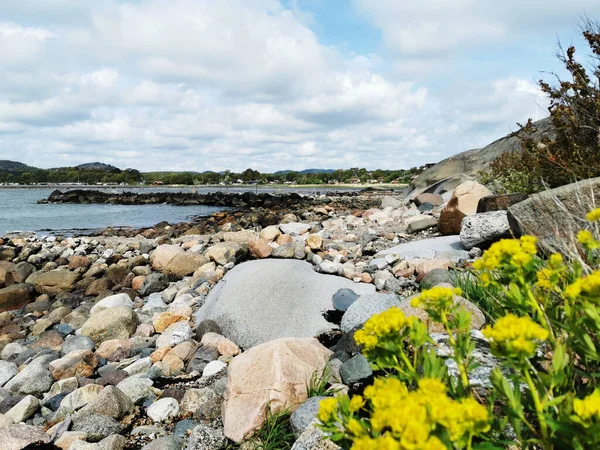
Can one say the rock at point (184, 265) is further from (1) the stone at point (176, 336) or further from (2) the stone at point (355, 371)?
(2) the stone at point (355, 371)

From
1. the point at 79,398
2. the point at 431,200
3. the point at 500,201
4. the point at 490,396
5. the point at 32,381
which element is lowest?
the point at 32,381

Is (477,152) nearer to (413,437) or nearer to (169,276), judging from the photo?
(169,276)

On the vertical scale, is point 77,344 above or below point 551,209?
below

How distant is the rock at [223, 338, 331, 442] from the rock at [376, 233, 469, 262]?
12.9 feet

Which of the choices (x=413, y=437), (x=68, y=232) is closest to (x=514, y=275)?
(x=413, y=437)

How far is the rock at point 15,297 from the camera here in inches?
408

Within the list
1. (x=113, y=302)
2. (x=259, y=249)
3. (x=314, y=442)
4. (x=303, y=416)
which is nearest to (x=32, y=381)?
(x=113, y=302)

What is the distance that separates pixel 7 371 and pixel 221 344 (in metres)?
3.13

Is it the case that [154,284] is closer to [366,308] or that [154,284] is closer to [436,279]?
[366,308]

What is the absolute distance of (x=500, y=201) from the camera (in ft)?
26.8

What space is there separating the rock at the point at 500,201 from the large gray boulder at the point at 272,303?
10.6 ft

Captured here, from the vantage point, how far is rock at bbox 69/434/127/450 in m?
3.59

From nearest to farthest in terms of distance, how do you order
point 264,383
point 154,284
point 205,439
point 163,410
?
point 205,439
point 264,383
point 163,410
point 154,284

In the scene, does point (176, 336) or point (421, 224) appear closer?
point (176, 336)
